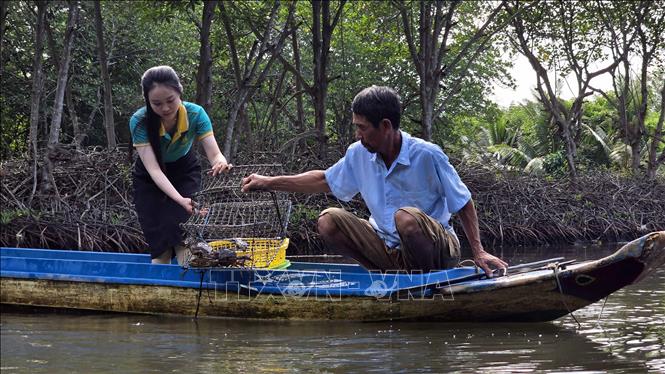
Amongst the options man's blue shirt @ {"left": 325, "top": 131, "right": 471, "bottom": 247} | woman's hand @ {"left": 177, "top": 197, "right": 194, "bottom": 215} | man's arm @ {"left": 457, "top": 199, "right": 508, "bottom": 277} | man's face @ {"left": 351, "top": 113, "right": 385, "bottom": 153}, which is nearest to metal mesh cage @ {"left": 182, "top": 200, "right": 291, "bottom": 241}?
woman's hand @ {"left": 177, "top": 197, "right": 194, "bottom": 215}

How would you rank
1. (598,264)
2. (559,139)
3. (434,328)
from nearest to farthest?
(598,264), (434,328), (559,139)

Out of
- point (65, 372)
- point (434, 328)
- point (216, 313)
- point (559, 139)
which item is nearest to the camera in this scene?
point (65, 372)

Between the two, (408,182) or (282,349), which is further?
(408,182)

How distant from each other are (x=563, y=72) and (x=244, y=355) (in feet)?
54.1

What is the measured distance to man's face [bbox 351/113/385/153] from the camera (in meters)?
5.10

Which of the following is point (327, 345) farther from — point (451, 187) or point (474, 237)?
point (451, 187)

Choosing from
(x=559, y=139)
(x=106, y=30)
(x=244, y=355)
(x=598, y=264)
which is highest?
(x=106, y=30)

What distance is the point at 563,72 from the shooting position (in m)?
20.0

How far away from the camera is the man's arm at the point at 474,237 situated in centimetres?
516

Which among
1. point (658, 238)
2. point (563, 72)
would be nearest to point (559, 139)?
point (563, 72)

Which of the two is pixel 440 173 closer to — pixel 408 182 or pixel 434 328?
pixel 408 182

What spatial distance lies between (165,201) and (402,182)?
1.58m

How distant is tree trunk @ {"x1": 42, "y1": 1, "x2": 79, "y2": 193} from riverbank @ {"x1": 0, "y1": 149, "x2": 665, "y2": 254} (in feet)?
0.74

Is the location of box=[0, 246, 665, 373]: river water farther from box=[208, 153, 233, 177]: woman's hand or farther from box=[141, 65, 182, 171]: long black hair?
box=[141, 65, 182, 171]: long black hair
